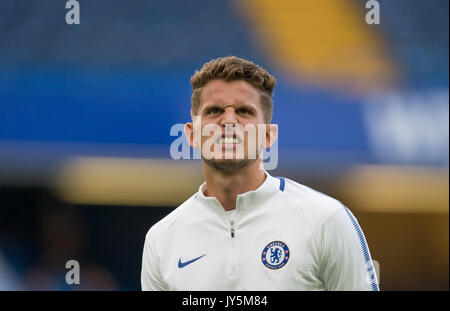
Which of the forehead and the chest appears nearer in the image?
the chest

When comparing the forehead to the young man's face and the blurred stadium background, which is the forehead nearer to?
the young man's face

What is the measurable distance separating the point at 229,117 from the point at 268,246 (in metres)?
0.67

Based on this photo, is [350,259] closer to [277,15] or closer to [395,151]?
[395,151]

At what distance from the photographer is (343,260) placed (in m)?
2.60

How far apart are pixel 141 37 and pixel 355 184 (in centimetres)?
286

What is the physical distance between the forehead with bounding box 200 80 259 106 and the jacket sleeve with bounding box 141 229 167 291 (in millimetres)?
857

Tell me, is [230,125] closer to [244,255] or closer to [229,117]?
[229,117]

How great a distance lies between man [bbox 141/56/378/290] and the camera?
2.60 meters

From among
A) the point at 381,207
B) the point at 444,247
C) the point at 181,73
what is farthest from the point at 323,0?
the point at 444,247

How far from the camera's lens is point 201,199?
2.87 meters

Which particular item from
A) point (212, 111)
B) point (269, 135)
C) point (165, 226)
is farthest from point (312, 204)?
point (165, 226)

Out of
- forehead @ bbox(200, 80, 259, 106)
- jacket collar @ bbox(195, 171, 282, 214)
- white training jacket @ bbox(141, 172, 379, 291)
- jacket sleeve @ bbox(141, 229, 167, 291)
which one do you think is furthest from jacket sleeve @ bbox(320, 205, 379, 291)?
jacket sleeve @ bbox(141, 229, 167, 291)

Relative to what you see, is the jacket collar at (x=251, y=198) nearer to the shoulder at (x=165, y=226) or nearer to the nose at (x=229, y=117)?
the shoulder at (x=165, y=226)

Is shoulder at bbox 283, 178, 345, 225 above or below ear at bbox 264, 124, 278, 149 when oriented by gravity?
below
